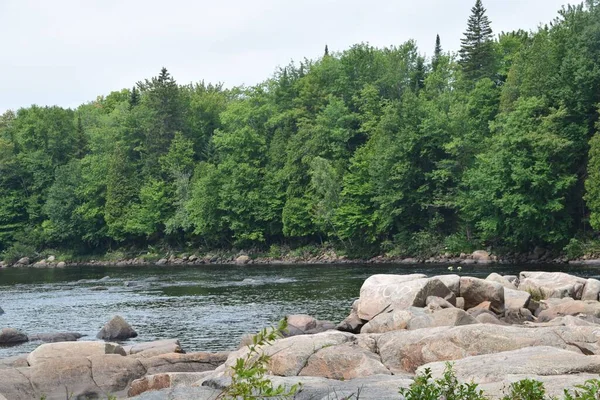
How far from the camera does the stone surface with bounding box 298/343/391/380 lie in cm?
1491

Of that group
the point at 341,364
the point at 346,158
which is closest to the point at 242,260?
the point at 346,158

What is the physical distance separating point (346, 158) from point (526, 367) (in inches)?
2541

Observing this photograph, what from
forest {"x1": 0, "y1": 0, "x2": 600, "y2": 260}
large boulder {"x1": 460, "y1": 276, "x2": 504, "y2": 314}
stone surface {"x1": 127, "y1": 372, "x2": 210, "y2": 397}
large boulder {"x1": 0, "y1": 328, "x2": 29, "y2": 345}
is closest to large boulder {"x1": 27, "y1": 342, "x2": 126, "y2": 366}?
stone surface {"x1": 127, "y1": 372, "x2": 210, "y2": 397}

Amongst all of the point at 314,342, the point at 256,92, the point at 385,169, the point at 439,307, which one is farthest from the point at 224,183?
the point at 314,342

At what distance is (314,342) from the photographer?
15820 mm

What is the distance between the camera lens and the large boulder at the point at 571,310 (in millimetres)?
23406

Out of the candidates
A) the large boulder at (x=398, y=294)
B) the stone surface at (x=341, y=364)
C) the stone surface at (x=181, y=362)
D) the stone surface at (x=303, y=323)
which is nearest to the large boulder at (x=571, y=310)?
the large boulder at (x=398, y=294)

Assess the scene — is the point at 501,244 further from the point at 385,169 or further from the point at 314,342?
the point at 314,342

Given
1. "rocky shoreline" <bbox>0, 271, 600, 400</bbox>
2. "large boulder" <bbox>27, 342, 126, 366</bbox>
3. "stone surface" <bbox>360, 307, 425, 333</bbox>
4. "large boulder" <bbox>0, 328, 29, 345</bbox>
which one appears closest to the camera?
"rocky shoreline" <bbox>0, 271, 600, 400</bbox>

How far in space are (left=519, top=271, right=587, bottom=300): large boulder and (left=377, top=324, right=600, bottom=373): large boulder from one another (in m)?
11.9

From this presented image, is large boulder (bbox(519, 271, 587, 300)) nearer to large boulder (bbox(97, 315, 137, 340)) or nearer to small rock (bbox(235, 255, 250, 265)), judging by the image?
large boulder (bbox(97, 315, 137, 340))

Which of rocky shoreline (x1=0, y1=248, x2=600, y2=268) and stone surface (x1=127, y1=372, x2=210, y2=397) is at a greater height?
stone surface (x1=127, y1=372, x2=210, y2=397)

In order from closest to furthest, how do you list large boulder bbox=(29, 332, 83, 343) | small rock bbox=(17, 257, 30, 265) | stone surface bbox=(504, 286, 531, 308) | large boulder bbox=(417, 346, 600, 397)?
large boulder bbox=(417, 346, 600, 397) < stone surface bbox=(504, 286, 531, 308) < large boulder bbox=(29, 332, 83, 343) < small rock bbox=(17, 257, 30, 265)

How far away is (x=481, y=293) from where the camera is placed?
961 inches
